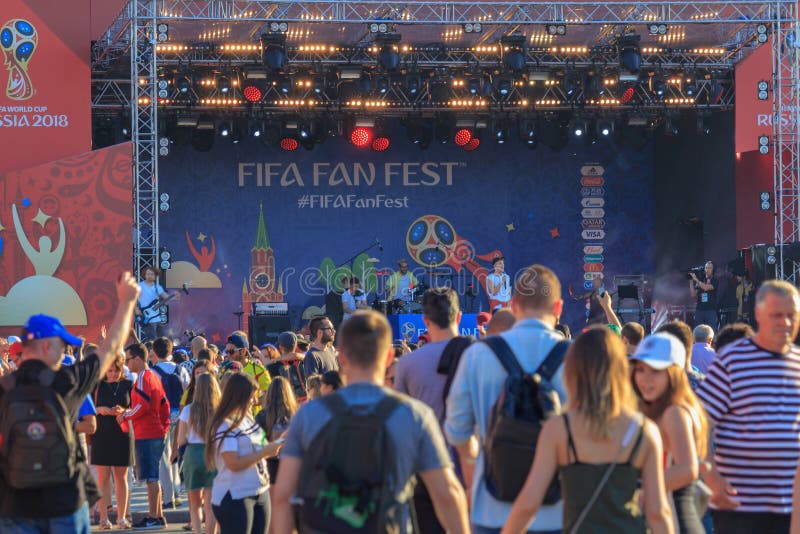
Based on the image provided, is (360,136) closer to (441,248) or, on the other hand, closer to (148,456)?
(441,248)

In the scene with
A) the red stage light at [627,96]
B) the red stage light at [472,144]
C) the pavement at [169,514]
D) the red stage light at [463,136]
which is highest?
the red stage light at [627,96]

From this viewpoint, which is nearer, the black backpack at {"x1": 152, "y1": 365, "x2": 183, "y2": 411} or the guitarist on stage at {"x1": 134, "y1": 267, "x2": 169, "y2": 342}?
the black backpack at {"x1": 152, "y1": 365, "x2": 183, "y2": 411}

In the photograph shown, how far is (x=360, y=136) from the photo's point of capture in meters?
25.1

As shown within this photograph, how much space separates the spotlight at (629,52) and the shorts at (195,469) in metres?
13.9

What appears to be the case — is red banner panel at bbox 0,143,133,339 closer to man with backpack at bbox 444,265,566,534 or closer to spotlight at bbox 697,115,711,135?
spotlight at bbox 697,115,711,135

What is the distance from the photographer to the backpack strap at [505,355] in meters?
4.80

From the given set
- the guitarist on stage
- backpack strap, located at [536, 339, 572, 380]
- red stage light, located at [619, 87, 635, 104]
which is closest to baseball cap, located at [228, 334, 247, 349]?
the guitarist on stage

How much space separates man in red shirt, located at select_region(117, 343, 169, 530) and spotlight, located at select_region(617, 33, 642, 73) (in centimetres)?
1245

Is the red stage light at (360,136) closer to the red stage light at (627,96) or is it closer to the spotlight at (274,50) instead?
the spotlight at (274,50)

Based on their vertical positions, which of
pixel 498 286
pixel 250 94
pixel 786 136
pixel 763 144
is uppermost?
pixel 250 94

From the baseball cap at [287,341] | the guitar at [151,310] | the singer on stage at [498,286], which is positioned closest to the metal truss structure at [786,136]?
the singer on stage at [498,286]

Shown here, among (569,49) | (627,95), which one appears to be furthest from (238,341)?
(627,95)

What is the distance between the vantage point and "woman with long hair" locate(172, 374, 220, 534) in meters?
8.11

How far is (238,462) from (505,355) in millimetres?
2398
